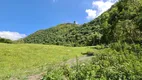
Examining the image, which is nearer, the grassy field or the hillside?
the grassy field

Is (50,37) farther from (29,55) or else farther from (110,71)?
(110,71)

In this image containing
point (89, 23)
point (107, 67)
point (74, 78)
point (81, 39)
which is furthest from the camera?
point (89, 23)

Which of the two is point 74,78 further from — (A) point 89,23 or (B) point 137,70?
(A) point 89,23

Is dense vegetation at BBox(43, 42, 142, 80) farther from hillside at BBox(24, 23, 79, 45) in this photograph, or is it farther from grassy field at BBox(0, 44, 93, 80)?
hillside at BBox(24, 23, 79, 45)

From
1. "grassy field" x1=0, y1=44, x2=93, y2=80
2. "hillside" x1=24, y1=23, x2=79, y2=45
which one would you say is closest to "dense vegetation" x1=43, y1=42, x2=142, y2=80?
"grassy field" x1=0, y1=44, x2=93, y2=80

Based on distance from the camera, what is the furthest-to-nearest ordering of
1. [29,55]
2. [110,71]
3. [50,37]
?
[50,37]
[29,55]
[110,71]

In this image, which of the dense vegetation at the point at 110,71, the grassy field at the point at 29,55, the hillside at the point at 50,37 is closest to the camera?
the dense vegetation at the point at 110,71

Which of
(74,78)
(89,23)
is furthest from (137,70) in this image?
(89,23)

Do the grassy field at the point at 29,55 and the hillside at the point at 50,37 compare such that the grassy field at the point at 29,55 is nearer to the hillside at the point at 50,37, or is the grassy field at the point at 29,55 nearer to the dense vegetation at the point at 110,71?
the dense vegetation at the point at 110,71

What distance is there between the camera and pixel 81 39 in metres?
86.1

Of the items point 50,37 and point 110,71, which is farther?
point 50,37

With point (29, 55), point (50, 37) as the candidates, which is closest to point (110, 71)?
point (29, 55)

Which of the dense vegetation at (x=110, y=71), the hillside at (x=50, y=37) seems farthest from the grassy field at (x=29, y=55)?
the hillside at (x=50, y=37)

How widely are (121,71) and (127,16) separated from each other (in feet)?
37.6
